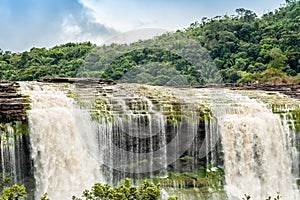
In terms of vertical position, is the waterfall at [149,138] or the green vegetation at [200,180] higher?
the waterfall at [149,138]

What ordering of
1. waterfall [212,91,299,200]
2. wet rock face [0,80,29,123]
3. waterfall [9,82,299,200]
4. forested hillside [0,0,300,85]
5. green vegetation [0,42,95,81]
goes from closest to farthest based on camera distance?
wet rock face [0,80,29,123] → waterfall [9,82,299,200] → waterfall [212,91,299,200] → green vegetation [0,42,95,81] → forested hillside [0,0,300,85]

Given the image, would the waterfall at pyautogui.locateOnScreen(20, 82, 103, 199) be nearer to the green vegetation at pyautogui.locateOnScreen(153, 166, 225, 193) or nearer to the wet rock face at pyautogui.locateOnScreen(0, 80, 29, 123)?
the wet rock face at pyautogui.locateOnScreen(0, 80, 29, 123)

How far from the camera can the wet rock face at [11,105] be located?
17.0 metres

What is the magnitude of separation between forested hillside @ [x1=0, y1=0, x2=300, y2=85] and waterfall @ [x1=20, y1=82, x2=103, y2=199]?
16308 mm

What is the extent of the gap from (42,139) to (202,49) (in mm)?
28626

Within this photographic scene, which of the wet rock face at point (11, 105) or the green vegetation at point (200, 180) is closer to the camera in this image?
the wet rock face at point (11, 105)

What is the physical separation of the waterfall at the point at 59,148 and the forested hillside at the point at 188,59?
16.3 metres

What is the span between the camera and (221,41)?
44.8 metres

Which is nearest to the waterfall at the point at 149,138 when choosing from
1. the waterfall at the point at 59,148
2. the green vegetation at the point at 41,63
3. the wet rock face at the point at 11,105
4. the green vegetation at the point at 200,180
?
the waterfall at the point at 59,148

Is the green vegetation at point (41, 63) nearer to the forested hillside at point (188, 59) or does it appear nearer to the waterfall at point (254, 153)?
the forested hillside at point (188, 59)

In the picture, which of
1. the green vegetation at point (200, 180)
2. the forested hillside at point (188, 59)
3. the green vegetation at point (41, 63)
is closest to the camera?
the green vegetation at point (200, 180)

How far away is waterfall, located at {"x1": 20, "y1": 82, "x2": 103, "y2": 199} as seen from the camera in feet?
56.3

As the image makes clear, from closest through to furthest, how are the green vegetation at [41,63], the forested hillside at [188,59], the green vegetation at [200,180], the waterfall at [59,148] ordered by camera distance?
the waterfall at [59,148] → the green vegetation at [200,180] → the green vegetation at [41,63] → the forested hillside at [188,59]

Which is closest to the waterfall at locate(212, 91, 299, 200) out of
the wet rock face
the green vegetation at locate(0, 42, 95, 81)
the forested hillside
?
the wet rock face
